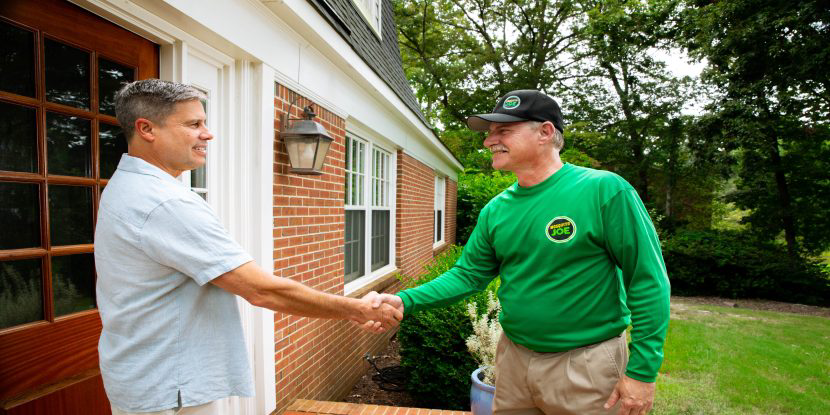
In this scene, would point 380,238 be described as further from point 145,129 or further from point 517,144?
point 145,129

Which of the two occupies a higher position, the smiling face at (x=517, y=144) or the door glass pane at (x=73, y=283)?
the smiling face at (x=517, y=144)

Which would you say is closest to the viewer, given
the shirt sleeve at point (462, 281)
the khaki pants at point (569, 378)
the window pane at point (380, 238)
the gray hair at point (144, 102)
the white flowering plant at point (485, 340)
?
the gray hair at point (144, 102)

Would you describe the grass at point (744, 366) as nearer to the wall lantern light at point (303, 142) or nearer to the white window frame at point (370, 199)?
the white window frame at point (370, 199)

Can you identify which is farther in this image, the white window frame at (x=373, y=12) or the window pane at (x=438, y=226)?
the window pane at (x=438, y=226)

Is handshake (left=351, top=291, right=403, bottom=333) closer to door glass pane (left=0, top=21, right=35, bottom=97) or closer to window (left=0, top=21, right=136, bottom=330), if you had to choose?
window (left=0, top=21, right=136, bottom=330)

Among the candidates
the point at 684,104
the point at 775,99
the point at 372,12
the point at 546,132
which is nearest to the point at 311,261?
Answer: the point at 546,132

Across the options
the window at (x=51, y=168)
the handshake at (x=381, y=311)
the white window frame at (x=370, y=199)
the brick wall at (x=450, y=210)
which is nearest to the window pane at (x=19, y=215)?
the window at (x=51, y=168)

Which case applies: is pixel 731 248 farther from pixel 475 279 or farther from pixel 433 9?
pixel 433 9

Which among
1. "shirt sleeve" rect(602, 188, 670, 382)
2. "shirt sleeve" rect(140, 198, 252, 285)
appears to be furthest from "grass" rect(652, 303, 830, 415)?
"shirt sleeve" rect(140, 198, 252, 285)

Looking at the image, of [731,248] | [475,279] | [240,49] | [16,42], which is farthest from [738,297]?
[16,42]

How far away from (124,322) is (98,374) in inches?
36.9

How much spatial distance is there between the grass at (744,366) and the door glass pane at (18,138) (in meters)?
5.28

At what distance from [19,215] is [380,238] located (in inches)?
225

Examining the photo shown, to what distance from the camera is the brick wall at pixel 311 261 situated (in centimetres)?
377
